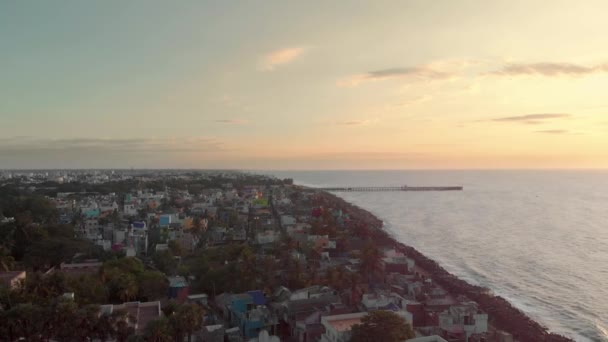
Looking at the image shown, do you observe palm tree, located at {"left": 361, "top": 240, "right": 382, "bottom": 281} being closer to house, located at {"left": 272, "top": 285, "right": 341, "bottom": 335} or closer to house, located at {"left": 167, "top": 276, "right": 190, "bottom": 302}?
house, located at {"left": 272, "top": 285, "right": 341, "bottom": 335}

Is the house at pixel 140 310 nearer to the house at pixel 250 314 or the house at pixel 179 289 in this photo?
the house at pixel 179 289

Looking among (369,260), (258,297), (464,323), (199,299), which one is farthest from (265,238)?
(464,323)

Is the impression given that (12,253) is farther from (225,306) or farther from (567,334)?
(567,334)

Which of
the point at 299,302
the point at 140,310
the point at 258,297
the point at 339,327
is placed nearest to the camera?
the point at 339,327

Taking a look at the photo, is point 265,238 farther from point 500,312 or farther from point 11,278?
point 500,312

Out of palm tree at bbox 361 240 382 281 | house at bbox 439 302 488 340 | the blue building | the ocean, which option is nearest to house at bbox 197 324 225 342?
house at bbox 439 302 488 340

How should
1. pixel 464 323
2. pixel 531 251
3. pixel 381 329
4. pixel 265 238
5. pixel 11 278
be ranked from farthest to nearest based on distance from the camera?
pixel 531 251 → pixel 265 238 → pixel 11 278 → pixel 464 323 → pixel 381 329
